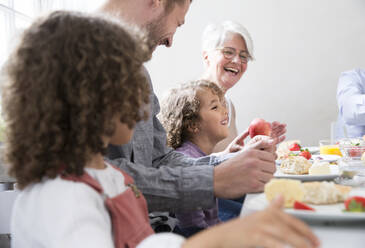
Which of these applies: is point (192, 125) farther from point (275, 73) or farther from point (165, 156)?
point (275, 73)

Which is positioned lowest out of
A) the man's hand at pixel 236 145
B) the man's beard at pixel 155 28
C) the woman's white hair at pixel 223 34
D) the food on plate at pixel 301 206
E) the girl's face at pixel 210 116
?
the food on plate at pixel 301 206

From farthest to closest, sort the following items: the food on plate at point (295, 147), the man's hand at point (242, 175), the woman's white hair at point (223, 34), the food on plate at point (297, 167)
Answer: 1. the woman's white hair at point (223, 34)
2. the food on plate at point (295, 147)
3. the food on plate at point (297, 167)
4. the man's hand at point (242, 175)

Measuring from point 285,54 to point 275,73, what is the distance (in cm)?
24

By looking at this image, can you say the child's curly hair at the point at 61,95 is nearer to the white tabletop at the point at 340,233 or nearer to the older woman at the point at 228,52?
the white tabletop at the point at 340,233

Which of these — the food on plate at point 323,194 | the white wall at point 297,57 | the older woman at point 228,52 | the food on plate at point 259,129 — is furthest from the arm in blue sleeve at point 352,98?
the food on plate at point 323,194

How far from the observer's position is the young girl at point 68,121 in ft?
1.90

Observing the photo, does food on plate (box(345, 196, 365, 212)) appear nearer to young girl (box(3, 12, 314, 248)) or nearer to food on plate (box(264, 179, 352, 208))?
food on plate (box(264, 179, 352, 208))

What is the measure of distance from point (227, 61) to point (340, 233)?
92.4 inches

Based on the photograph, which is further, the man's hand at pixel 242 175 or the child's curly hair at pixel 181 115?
the child's curly hair at pixel 181 115

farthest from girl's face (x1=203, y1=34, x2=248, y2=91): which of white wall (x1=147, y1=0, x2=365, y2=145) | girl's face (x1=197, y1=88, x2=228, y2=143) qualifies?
white wall (x1=147, y1=0, x2=365, y2=145)

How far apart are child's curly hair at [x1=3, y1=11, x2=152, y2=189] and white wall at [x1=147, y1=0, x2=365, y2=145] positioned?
11.6ft

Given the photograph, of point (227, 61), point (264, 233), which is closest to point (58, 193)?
point (264, 233)

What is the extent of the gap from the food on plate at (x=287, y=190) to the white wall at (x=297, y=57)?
11.3 feet

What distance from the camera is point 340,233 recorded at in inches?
23.3
